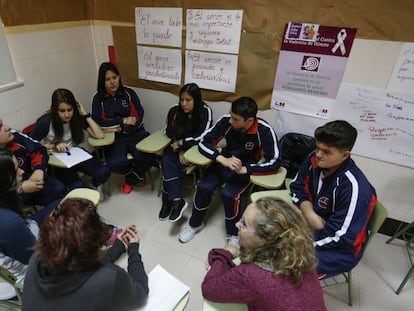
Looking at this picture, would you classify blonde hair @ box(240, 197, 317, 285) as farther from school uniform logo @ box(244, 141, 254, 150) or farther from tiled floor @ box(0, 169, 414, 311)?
school uniform logo @ box(244, 141, 254, 150)

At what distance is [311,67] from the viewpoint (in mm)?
2107

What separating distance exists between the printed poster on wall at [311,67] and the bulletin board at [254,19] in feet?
0.18

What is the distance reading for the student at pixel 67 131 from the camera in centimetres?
225

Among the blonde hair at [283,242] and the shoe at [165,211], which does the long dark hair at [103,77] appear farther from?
the blonde hair at [283,242]

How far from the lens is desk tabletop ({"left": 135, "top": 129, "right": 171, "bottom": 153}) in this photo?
2.37 m

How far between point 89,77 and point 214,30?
1.57 meters

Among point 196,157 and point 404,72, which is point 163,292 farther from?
point 404,72

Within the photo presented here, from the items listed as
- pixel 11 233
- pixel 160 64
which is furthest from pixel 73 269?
pixel 160 64

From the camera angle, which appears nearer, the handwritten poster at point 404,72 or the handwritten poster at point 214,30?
the handwritten poster at point 404,72

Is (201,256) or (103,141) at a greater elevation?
(103,141)

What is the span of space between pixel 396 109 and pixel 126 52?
2549 millimetres

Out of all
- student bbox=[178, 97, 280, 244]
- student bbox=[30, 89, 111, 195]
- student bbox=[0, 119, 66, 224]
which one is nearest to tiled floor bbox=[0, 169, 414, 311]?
student bbox=[178, 97, 280, 244]

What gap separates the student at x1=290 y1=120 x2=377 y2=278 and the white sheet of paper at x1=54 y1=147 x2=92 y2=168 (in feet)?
5.86

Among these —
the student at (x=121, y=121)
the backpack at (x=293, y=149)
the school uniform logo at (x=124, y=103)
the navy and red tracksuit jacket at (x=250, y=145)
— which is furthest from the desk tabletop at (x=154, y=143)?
the backpack at (x=293, y=149)
